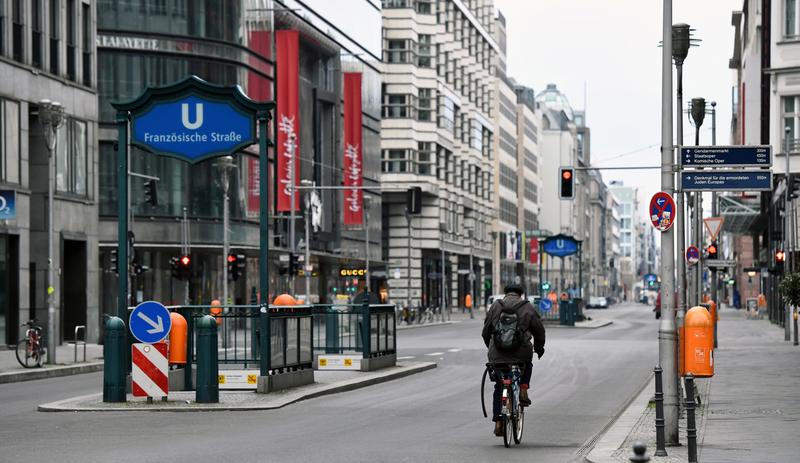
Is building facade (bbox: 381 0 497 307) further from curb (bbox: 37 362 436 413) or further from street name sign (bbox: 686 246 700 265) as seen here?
curb (bbox: 37 362 436 413)

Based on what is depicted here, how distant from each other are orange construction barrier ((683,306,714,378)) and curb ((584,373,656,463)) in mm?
1076

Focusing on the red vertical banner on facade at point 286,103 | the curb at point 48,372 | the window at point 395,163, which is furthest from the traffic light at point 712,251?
the window at point 395,163

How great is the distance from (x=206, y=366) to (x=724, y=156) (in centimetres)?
778

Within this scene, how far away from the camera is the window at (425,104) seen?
104875mm

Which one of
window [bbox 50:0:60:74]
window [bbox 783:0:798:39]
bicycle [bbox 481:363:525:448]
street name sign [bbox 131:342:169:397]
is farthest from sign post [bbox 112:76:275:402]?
window [bbox 783:0:798:39]

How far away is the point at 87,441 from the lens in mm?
16047

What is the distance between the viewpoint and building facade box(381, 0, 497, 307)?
10269cm

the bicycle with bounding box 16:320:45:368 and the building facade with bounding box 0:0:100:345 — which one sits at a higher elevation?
the building facade with bounding box 0:0:100:345

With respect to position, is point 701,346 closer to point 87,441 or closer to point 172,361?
point 87,441

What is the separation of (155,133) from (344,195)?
61427 millimetres

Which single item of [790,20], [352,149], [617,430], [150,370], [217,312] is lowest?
[617,430]

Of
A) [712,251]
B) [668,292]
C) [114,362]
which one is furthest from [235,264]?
[668,292]

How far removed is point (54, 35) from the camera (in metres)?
45.4

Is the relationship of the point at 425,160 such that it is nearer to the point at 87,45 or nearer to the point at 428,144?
the point at 428,144
